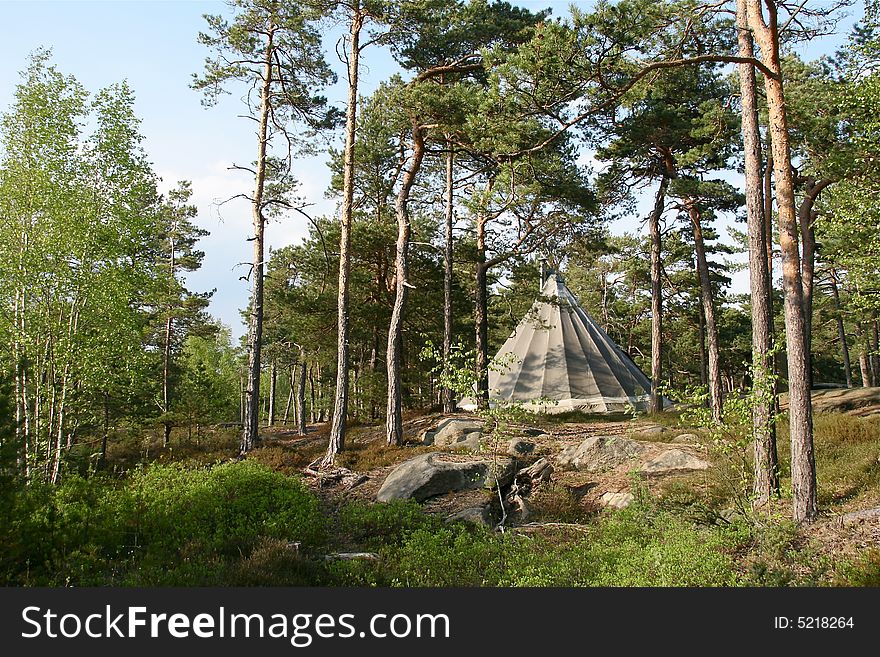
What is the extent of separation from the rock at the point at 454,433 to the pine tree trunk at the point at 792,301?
679 cm

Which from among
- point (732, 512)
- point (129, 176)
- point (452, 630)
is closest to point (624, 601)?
point (452, 630)

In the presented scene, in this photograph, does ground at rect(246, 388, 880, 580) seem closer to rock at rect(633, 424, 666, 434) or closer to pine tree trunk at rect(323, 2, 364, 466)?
rock at rect(633, 424, 666, 434)

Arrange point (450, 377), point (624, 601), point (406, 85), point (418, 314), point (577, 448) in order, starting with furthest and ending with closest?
point (418, 314) → point (406, 85) → point (577, 448) → point (450, 377) → point (624, 601)

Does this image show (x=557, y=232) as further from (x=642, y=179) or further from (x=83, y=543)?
(x=83, y=543)

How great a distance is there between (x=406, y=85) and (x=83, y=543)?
12.3m

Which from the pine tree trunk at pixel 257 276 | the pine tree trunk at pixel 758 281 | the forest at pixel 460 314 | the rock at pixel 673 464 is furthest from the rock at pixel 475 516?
the pine tree trunk at pixel 257 276

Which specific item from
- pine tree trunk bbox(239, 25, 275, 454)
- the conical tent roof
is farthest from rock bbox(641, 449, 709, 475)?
pine tree trunk bbox(239, 25, 275, 454)

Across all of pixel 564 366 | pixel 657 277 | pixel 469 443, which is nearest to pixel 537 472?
pixel 469 443

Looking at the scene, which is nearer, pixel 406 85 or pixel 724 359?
pixel 406 85

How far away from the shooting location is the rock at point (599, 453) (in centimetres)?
1097

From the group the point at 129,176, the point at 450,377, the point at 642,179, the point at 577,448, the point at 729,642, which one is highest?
the point at 642,179

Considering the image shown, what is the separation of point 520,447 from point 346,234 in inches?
280

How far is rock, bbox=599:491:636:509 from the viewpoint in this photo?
28.4 ft

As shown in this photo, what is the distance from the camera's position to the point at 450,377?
880 cm
